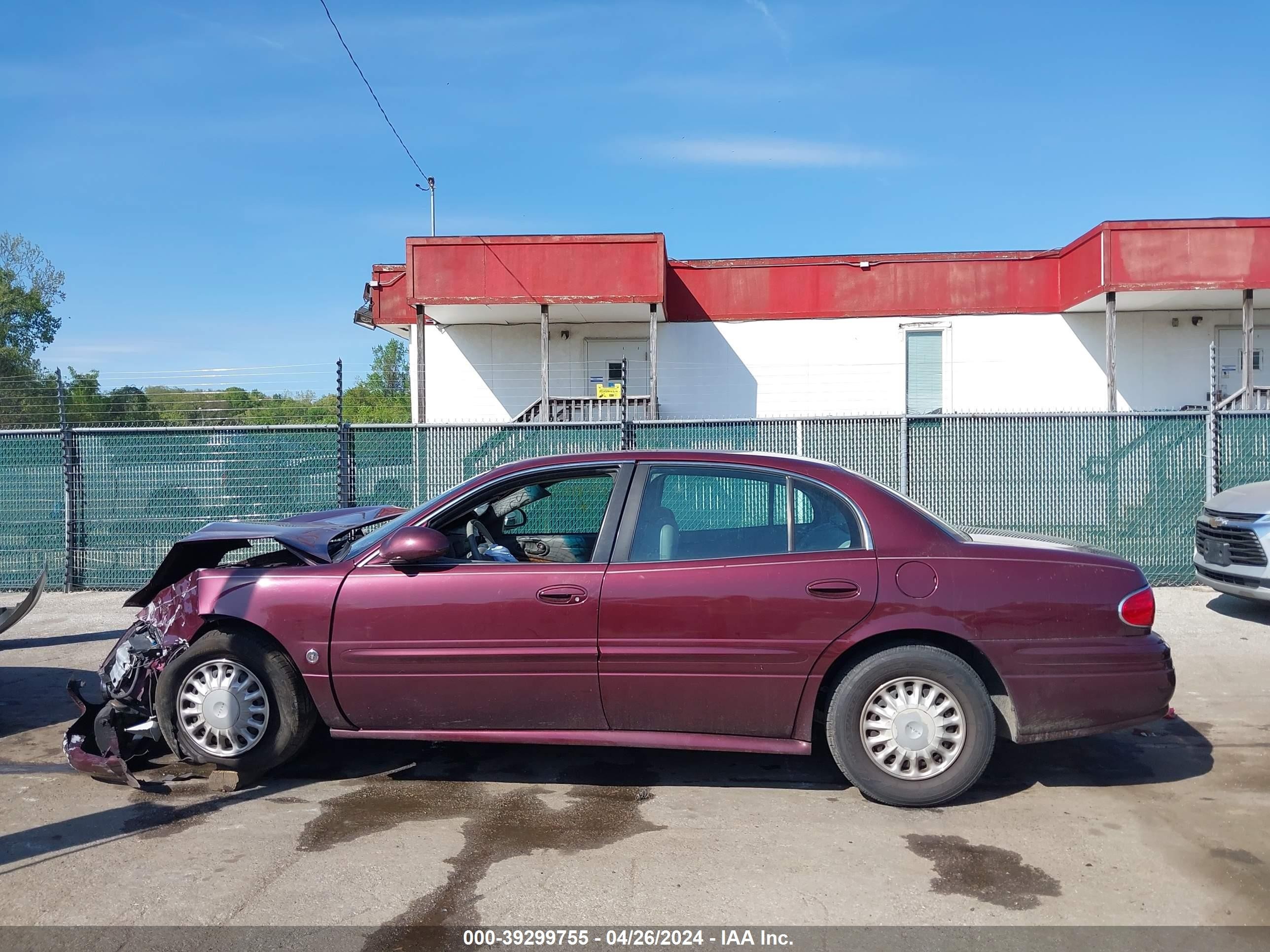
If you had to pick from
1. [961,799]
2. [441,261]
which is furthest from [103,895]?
[441,261]

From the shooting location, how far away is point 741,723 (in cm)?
438

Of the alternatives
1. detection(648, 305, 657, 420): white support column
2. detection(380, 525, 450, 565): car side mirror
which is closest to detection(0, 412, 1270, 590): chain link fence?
detection(380, 525, 450, 565): car side mirror

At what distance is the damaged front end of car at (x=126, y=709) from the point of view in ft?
15.6

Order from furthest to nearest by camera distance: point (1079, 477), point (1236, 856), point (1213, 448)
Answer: point (1079, 477), point (1213, 448), point (1236, 856)

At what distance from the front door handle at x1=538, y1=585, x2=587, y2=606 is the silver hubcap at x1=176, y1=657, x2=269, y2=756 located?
1.45 meters

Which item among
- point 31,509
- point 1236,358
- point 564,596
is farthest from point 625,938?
point 1236,358

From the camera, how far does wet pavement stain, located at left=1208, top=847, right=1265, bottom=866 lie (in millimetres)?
3777

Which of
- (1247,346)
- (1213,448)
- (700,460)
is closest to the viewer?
(700,460)

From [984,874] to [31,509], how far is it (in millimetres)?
10329

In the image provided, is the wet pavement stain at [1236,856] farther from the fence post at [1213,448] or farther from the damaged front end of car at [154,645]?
the fence post at [1213,448]

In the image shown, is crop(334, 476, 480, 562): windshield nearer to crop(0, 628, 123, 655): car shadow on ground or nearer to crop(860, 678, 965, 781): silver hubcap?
crop(860, 678, 965, 781): silver hubcap

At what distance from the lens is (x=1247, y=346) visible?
17875 mm

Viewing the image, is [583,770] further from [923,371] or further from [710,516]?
[923,371]

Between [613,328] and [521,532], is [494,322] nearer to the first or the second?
[613,328]
